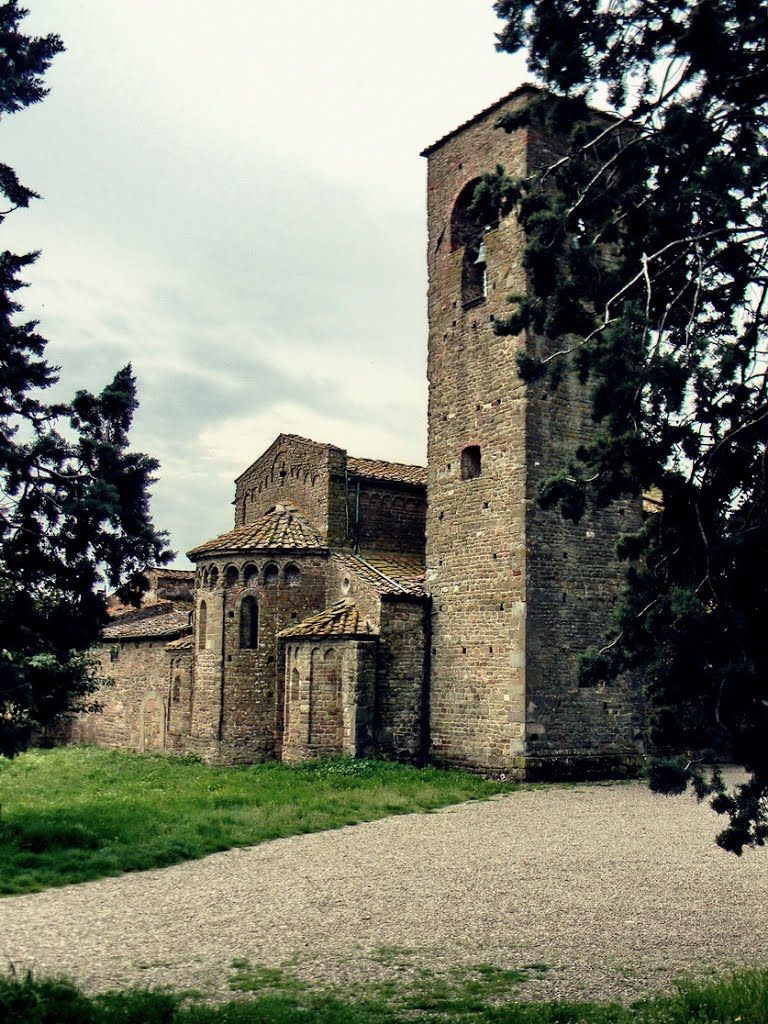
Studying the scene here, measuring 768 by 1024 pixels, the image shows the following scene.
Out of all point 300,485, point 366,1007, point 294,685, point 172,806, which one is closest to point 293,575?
point 294,685

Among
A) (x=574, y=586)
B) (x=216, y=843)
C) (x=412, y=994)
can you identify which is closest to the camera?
(x=412, y=994)

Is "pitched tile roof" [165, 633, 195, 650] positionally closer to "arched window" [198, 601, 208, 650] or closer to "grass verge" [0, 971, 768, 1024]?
"arched window" [198, 601, 208, 650]

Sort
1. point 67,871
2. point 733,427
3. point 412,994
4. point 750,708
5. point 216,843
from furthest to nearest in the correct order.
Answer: point 216,843 < point 67,871 < point 733,427 < point 750,708 < point 412,994

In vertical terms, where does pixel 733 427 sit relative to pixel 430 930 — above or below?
above

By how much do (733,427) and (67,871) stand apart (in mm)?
8625

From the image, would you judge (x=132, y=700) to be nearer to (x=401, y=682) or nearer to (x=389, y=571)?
(x=389, y=571)

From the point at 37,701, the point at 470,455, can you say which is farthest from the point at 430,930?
the point at 470,455

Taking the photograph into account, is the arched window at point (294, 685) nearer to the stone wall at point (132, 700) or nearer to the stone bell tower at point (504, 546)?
the stone bell tower at point (504, 546)

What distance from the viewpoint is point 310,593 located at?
22.6 meters

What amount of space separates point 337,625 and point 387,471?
6276mm

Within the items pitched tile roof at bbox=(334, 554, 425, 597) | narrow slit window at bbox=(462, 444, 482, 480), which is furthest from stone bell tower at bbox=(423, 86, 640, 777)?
pitched tile roof at bbox=(334, 554, 425, 597)

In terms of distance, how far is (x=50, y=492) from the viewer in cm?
775

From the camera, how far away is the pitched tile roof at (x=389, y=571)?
21.1 metres

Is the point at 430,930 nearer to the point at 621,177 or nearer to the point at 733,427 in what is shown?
the point at 733,427
